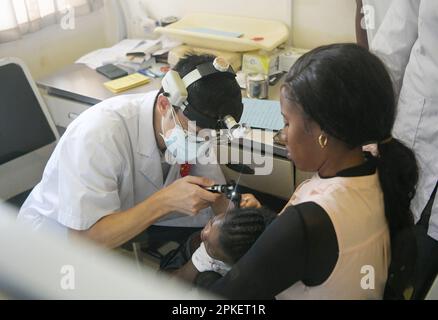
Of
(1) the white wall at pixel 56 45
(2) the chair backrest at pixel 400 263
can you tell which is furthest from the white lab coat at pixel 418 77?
(1) the white wall at pixel 56 45

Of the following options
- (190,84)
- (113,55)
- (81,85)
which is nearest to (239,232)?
(190,84)

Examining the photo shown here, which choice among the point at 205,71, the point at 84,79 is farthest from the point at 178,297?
the point at 84,79

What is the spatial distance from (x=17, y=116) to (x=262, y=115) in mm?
1032

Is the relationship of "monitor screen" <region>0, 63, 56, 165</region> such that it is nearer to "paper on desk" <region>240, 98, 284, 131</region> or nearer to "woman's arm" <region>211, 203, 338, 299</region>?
"paper on desk" <region>240, 98, 284, 131</region>

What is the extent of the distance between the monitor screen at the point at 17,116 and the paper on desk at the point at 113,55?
1.59 feet

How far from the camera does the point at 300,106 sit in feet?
2.78

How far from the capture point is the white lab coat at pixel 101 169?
46.6 inches

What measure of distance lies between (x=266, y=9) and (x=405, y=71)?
936mm

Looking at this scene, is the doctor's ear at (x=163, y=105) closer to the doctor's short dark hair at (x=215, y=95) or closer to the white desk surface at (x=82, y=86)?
the doctor's short dark hair at (x=215, y=95)

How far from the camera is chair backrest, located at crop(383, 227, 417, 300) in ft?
3.04

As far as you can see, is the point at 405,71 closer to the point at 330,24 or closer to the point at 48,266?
the point at 330,24

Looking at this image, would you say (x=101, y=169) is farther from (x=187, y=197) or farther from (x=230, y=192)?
(x=230, y=192)

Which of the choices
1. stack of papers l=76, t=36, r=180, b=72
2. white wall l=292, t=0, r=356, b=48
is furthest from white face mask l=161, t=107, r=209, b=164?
white wall l=292, t=0, r=356, b=48

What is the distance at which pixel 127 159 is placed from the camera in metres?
1.29
